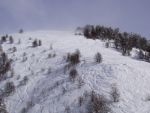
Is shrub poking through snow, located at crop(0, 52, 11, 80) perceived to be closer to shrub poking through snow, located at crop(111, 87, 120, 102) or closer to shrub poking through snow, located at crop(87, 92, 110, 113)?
shrub poking through snow, located at crop(87, 92, 110, 113)

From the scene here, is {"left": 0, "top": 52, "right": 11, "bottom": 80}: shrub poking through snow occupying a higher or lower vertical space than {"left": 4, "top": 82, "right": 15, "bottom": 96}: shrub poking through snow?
higher

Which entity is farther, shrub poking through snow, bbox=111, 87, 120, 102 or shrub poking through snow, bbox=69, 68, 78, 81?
shrub poking through snow, bbox=69, 68, 78, 81

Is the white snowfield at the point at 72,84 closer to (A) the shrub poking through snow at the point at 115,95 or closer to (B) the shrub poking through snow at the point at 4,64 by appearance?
(A) the shrub poking through snow at the point at 115,95

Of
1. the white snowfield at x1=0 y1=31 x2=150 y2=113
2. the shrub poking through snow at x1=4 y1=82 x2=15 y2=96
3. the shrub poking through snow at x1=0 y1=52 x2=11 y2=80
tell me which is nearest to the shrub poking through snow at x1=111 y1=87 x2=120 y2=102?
the white snowfield at x1=0 y1=31 x2=150 y2=113

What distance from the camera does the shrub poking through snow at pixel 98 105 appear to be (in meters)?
25.9

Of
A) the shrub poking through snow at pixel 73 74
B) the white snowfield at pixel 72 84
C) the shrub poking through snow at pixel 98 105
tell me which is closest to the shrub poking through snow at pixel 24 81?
the white snowfield at pixel 72 84

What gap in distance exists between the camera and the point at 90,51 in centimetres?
4100

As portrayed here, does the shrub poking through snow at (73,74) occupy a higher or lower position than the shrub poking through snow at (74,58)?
lower

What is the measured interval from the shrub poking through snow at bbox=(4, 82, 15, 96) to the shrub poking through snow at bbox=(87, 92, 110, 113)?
988 centimetres

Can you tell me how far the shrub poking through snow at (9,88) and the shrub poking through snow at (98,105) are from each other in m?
9.88

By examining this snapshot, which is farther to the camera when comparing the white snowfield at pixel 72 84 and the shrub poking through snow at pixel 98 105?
the white snowfield at pixel 72 84

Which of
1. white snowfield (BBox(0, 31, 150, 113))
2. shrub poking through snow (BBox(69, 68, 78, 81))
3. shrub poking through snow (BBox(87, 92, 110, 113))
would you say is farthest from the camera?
shrub poking through snow (BBox(69, 68, 78, 81))

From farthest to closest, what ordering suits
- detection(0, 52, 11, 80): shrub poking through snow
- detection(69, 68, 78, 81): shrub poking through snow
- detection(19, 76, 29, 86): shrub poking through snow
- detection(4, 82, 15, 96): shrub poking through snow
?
detection(0, 52, 11, 80): shrub poking through snow → detection(19, 76, 29, 86): shrub poking through snow → detection(4, 82, 15, 96): shrub poking through snow → detection(69, 68, 78, 81): shrub poking through snow

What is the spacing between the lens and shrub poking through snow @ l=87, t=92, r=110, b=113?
25.9 metres
